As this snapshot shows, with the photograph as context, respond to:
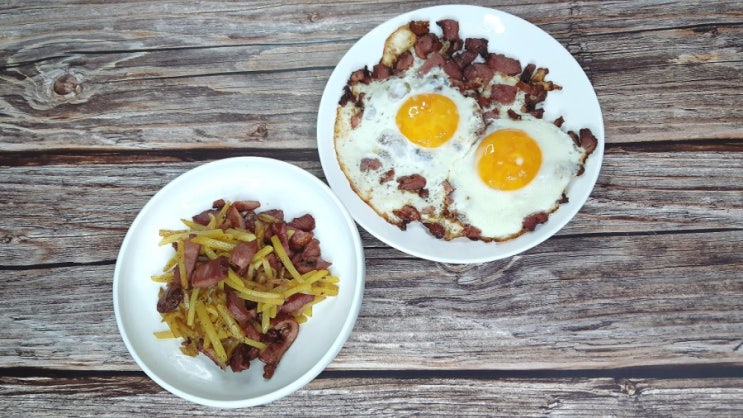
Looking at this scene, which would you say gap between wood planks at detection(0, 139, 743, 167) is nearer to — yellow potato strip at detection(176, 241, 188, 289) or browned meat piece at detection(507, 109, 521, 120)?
browned meat piece at detection(507, 109, 521, 120)

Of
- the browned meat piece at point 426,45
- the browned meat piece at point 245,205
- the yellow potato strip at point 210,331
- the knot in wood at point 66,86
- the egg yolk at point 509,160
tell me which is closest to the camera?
the yellow potato strip at point 210,331

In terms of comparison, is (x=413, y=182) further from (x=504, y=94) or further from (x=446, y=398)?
(x=446, y=398)

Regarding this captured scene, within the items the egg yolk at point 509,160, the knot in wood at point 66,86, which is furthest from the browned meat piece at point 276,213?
the knot in wood at point 66,86

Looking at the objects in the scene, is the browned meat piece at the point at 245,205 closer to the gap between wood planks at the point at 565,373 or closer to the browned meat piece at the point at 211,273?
the browned meat piece at the point at 211,273

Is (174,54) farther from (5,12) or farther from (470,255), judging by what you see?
(470,255)

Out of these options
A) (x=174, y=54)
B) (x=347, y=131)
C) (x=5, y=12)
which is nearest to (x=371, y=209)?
(x=347, y=131)
